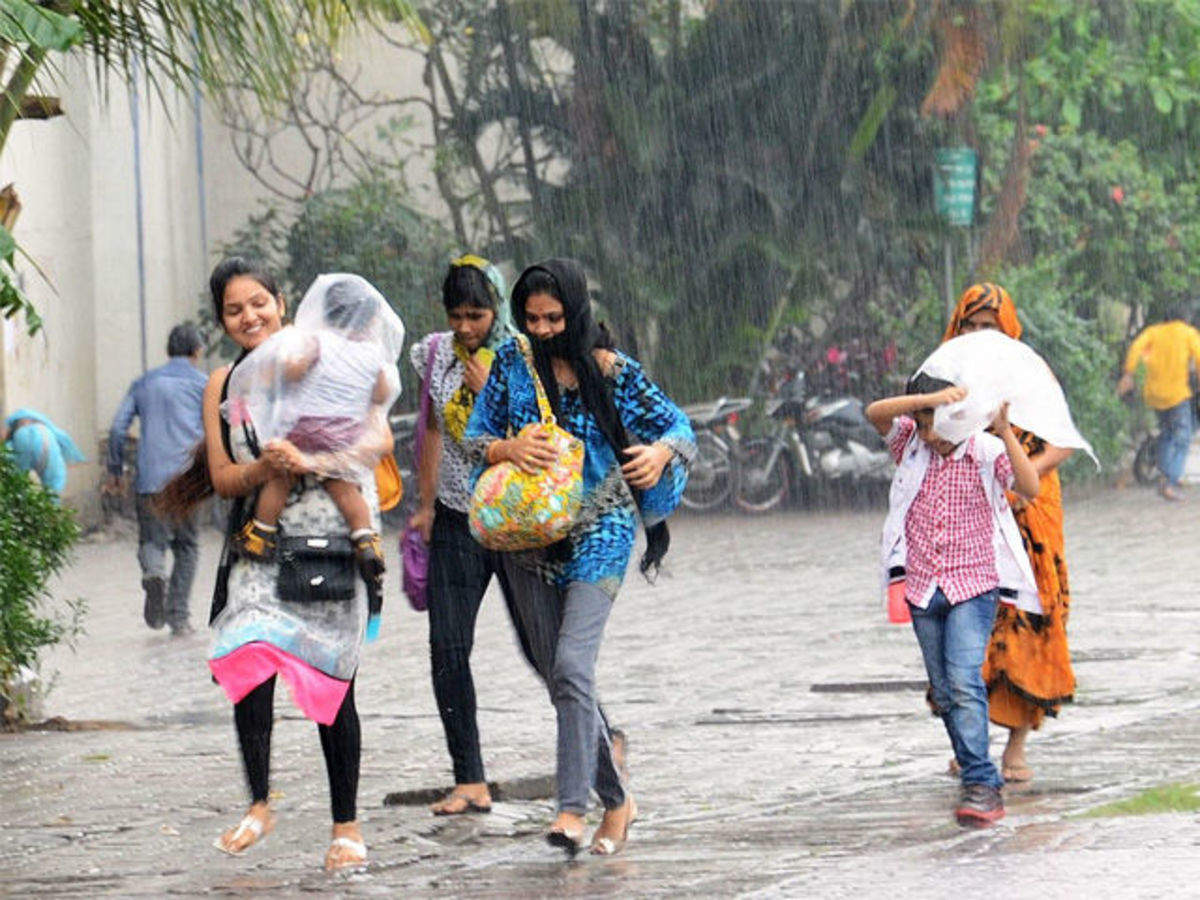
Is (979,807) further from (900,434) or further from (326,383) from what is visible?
(326,383)

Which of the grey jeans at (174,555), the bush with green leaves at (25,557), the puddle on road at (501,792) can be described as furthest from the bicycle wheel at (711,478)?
the puddle on road at (501,792)

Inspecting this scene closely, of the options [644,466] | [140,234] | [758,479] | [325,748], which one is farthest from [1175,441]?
[325,748]

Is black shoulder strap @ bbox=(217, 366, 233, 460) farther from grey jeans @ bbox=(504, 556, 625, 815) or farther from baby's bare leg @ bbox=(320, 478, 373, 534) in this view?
grey jeans @ bbox=(504, 556, 625, 815)

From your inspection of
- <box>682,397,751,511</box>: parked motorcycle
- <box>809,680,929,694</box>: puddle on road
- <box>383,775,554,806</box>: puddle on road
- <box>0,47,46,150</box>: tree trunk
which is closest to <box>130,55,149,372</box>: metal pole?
<box>682,397,751,511</box>: parked motorcycle

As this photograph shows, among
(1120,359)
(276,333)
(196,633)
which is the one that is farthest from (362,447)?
(1120,359)

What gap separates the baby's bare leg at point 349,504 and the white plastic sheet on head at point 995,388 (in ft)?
6.18

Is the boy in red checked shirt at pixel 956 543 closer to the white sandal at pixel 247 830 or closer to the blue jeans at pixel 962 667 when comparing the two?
the blue jeans at pixel 962 667

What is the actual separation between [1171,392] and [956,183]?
267 centimetres

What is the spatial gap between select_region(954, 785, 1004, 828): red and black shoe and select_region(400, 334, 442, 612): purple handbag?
191 cm

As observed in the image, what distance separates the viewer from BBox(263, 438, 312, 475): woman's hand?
288 inches

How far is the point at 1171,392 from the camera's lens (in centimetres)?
2345

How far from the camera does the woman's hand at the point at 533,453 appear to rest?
741cm

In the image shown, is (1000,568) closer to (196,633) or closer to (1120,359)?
(196,633)

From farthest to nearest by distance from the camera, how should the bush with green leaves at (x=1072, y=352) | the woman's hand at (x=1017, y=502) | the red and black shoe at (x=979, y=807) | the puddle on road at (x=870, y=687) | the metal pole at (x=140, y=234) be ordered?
the metal pole at (x=140, y=234), the bush with green leaves at (x=1072, y=352), the puddle on road at (x=870, y=687), the woman's hand at (x=1017, y=502), the red and black shoe at (x=979, y=807)
